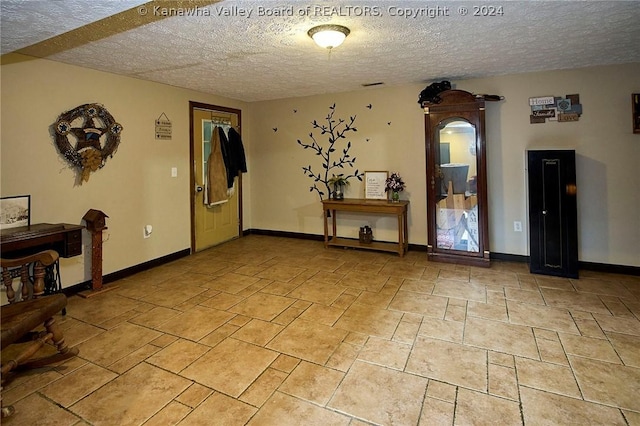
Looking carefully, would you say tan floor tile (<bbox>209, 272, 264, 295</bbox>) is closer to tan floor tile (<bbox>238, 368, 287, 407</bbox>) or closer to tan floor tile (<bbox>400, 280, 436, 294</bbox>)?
tan floor tile (<bbox>238, 368, 287, 407</bbox>)

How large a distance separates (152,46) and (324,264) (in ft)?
9.46

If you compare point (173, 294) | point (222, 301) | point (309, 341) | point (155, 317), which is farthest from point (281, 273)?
point (309, 341)

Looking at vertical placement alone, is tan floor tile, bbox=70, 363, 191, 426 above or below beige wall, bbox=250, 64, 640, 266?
below

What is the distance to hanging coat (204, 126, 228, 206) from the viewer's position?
5.05 metres

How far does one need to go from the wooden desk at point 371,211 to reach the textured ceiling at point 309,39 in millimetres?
1610

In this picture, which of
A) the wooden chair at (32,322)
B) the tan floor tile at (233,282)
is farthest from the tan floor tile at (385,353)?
the wooden chair at (32,322)

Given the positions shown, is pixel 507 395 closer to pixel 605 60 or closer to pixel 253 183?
pixel 605 60

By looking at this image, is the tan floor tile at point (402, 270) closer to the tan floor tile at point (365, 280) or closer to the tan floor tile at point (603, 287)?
the tan floor tile at point (365, 280)

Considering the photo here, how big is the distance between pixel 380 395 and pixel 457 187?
2973 mm

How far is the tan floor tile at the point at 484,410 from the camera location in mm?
1695

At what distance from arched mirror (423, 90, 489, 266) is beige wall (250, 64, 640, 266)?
0.34 m

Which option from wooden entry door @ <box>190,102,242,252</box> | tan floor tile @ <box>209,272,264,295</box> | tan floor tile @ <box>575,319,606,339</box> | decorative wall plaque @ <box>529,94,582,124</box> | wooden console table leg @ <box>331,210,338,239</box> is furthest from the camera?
wooden console table leg @ <box>331,210,338,239</box>

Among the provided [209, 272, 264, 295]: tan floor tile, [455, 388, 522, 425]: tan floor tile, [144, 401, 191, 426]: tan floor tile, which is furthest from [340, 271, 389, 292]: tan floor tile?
[144, 401, 191, 426]: tan floor tile

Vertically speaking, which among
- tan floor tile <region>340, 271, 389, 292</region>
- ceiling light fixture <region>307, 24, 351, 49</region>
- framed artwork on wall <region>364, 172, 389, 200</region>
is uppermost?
ceiling light fixture <region>307, 24, 351, 49</region>
